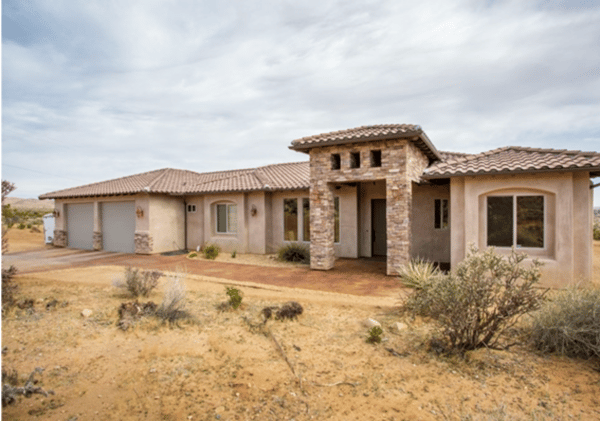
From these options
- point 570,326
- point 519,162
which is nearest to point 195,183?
point 519,162

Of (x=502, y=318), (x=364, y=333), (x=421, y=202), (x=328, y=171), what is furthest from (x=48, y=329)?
(x=421, y=202)

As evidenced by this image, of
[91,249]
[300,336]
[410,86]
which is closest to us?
[300,336]

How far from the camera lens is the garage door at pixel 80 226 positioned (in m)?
19.0

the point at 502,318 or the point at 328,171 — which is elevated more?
the point at 328,171

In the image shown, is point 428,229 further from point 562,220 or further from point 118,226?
point 118,226

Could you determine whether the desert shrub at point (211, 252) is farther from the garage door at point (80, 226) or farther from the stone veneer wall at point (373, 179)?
the garage door at point (80, 226)

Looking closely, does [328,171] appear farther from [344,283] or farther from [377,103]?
[377,103]

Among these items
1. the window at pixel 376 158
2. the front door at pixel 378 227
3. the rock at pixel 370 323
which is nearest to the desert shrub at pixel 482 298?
the rock at pixel 370 323

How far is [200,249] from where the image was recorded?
1697 centimetres

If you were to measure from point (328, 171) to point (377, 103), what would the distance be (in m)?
8.29

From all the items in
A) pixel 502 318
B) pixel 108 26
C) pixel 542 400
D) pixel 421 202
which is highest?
pixel 108 26

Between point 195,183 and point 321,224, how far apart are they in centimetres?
1008

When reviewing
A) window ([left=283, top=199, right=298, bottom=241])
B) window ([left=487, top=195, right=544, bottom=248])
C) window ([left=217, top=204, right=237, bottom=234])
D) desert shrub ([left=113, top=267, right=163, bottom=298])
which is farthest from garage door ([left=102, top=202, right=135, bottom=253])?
window ([left=487, top=195, right=544, bottom=248])

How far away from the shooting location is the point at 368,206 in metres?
14.2
